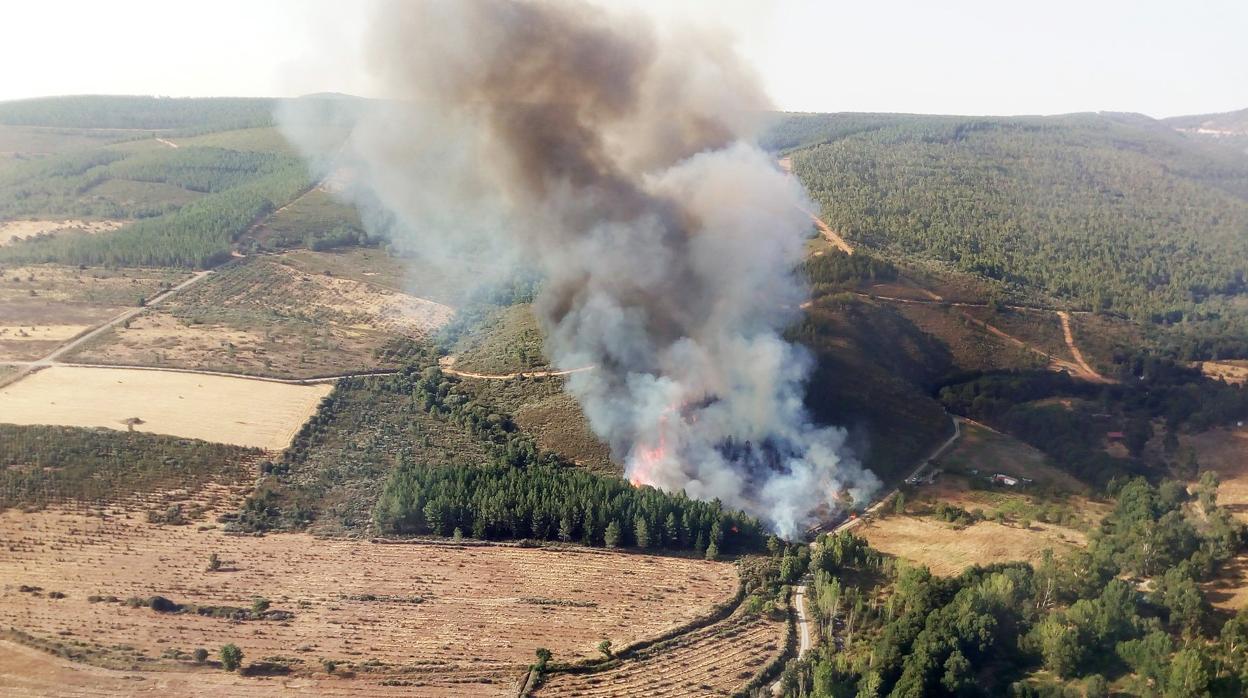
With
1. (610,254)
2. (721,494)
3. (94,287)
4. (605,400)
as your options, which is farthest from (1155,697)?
(94,287)

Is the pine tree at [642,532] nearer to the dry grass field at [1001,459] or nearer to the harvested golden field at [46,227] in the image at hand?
the dry grass field at [1001,459]

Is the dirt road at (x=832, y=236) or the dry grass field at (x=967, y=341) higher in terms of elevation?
the dirt road at (x=832, y=236)

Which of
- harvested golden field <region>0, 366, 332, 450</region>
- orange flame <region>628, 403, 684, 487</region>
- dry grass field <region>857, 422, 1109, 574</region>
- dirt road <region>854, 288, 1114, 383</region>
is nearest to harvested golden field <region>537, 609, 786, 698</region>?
dry grass field <region>857, 422, 1109, 574</region>

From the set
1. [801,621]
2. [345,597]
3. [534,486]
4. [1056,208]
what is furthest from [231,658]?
[1056,208]

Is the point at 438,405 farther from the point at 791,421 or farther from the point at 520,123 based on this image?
the point at 791,421

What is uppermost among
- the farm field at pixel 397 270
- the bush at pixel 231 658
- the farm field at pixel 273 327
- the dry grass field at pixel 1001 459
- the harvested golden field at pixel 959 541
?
the farm field at pixel 397 270

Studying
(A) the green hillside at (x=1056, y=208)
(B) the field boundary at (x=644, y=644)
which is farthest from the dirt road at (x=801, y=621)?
(A) the green hillside at (x=1056, y=208)

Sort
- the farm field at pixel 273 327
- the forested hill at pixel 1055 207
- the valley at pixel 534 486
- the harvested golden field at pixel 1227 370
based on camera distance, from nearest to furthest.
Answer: the valley at pixel 534 486 < the farm field at pixel 273 327 < the harvested golden field at pixel 1227 370 < the forested hill at pixel 1055 207

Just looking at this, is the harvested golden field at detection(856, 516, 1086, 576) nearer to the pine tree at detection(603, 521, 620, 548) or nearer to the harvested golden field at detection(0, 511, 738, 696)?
the harvested golden field at detection(0, 511, 738, 696)

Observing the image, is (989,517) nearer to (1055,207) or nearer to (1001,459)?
(1001,459)
